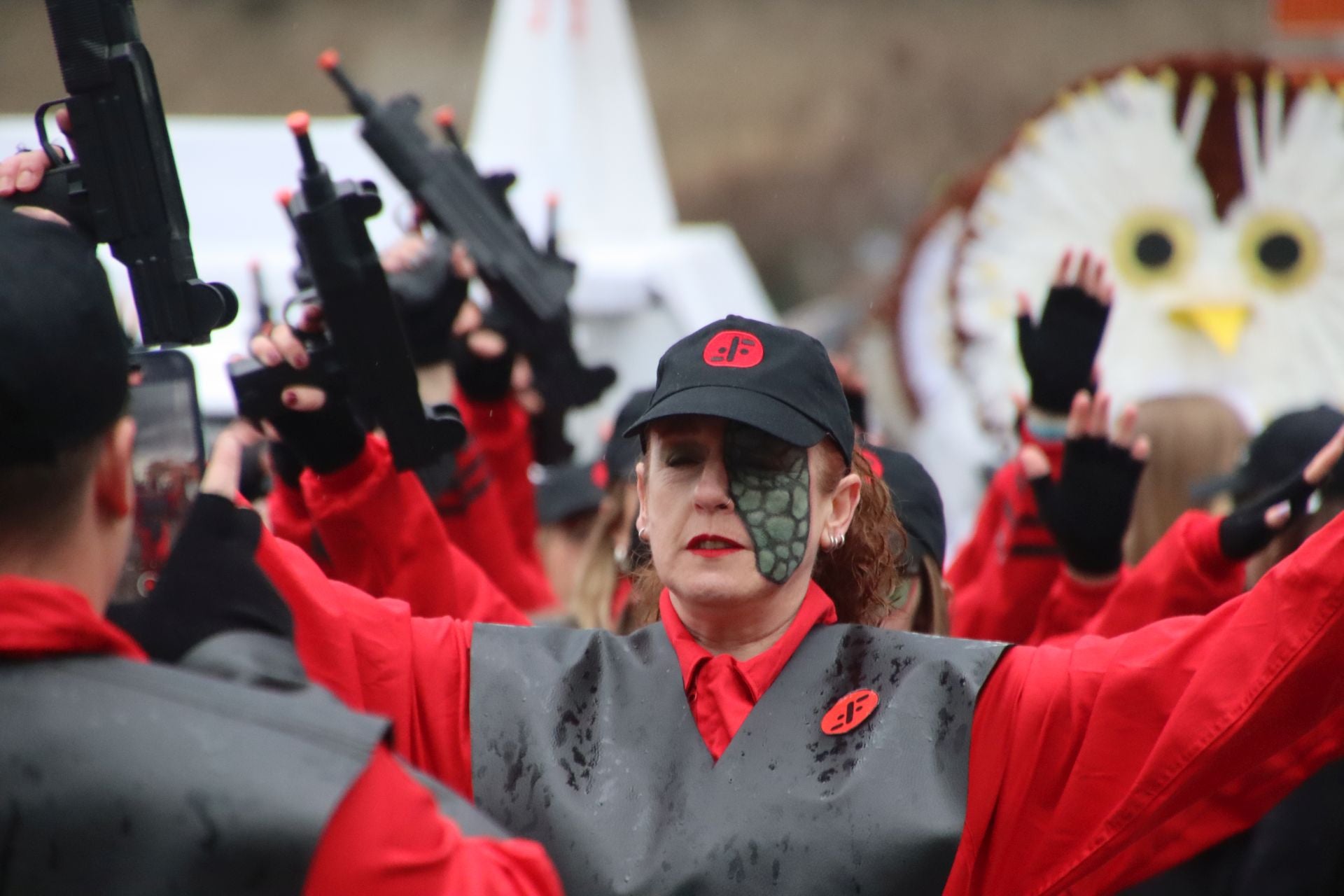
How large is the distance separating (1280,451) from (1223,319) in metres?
2.49

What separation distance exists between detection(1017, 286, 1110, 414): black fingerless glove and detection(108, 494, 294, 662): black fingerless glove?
2.07 metres

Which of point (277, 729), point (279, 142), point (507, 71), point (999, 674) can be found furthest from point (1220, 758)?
point (507, 71)

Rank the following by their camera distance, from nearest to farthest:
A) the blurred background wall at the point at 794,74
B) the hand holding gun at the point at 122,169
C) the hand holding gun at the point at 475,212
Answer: the hand holding gun at the point at 122,169
the hand holding gun at the point at 475,212
the blurred background wall at the point at 794,74

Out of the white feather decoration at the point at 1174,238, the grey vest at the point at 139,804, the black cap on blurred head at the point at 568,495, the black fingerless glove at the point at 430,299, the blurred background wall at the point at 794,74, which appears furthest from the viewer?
the blurred background wall at the point at 794,74

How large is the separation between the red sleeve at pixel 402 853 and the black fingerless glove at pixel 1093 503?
1726mm

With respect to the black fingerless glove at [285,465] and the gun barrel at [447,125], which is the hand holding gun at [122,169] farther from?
the gun barrel at [447,125]

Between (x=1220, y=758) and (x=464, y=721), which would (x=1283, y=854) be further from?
(x=464, y=721)

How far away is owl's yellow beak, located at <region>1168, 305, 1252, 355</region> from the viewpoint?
17.8ft

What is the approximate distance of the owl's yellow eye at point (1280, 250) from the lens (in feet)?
17.7

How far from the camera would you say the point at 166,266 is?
2.20 metres

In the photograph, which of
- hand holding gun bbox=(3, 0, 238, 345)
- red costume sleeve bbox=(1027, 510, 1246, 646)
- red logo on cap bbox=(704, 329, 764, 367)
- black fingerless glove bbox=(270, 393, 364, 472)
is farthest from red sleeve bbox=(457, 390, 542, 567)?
red logo on cap bbox=(704, 329, 764, 367)

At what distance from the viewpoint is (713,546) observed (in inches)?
84.3

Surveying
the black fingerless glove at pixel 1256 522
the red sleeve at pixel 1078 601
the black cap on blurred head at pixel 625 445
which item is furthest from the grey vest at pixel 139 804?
the red sleeve at pixel 1078 601

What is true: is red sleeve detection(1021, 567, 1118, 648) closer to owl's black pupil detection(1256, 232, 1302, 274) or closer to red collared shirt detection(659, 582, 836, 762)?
red collared shirt detection(659, 582, 836, 762)
